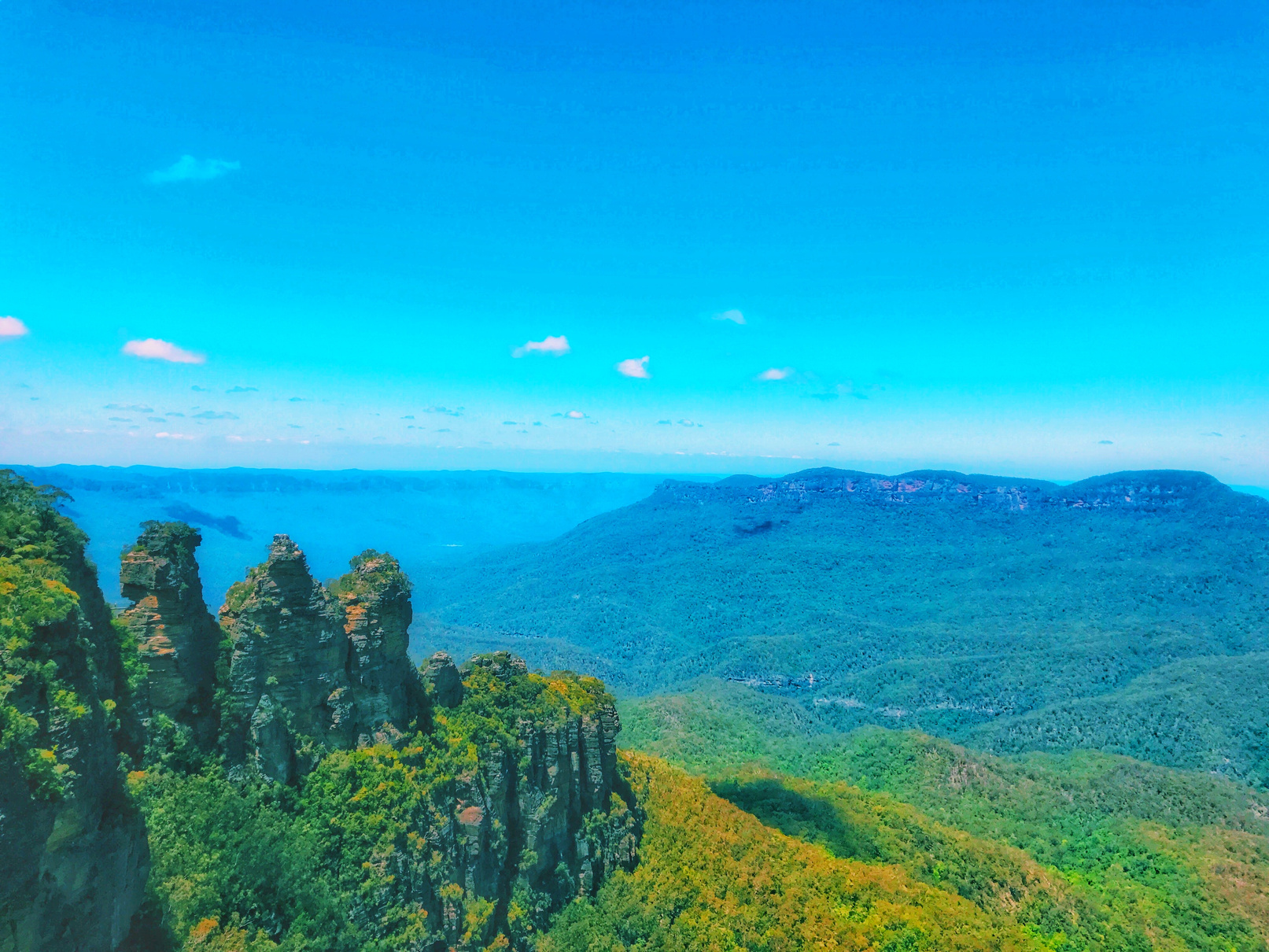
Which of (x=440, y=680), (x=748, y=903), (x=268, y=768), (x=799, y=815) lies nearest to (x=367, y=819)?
(x=268, y=768)

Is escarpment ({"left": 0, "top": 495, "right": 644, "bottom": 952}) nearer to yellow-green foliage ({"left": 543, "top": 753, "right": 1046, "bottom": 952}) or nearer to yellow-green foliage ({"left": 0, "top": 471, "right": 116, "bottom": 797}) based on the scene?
yellow-green foliage ({"left": 0, "top": 471, "right": 116, "bottom": 797})

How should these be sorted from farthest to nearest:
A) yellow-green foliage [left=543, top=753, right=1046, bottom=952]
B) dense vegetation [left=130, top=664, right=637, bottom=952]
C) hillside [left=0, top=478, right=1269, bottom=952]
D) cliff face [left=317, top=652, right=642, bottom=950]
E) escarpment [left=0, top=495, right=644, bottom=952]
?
yellow-green foliage [left=543, top=753, right=1046, bottom=952], cliff face [left=317, top=652, right=642, bottom=950], dense vegetation [left=130, top=664, right=637, bottom=952], hillside [left=0, top=478, right=1269, bottom=952], escarpment [left=0, top=495, right=644, bottom=952]

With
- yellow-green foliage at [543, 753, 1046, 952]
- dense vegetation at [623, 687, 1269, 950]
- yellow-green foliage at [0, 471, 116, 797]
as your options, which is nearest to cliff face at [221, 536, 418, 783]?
yellow-green foliage at [0, 471, 116, 797]

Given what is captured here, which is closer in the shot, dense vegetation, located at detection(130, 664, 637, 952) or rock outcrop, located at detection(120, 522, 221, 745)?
dense vegetation, located at detection(130, 664, 637, 952)

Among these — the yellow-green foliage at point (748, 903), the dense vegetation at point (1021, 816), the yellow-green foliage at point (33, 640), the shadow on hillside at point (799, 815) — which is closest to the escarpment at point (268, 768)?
the yellow-green foliage at point (33, 640)

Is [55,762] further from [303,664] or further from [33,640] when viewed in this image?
[303,664]

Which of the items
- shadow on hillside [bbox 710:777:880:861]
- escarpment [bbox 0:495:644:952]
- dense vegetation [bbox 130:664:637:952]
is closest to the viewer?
escarpment [bbox 0:495:644:952]
